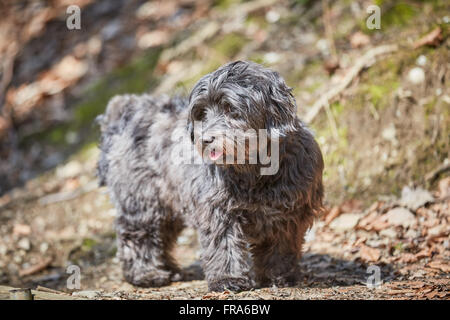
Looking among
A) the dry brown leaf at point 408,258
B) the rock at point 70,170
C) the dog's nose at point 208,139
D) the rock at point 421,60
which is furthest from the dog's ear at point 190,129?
the rock at point 70,170

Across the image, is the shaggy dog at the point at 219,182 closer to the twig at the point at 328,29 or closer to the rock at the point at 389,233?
the rock at the point at 389,233

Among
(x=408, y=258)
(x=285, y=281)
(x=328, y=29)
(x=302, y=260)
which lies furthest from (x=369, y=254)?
(x=328, y=29)

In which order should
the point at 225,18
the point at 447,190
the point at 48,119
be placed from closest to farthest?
the point at 447,190, the point at 225,18, the point at 48,119

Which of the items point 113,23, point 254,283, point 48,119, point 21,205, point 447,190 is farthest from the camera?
point 113,23

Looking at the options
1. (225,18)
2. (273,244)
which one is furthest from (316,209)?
(225,18)

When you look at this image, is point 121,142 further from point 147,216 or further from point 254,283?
point 254,283

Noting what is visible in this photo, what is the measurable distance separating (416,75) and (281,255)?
3.03m

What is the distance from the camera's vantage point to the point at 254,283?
455cm

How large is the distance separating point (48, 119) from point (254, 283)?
709cm

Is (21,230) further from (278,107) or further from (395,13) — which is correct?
(395,13)

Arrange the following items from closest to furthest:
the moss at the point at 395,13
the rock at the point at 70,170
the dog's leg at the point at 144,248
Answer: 1. the dog's leg at the point at 144,248
2. the moss at the point at 395,13
3. the rock at the point at 70,170

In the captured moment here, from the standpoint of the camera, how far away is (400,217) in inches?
226

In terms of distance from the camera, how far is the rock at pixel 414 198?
5801 mm

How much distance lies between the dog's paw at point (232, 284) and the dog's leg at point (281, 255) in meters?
0.35
